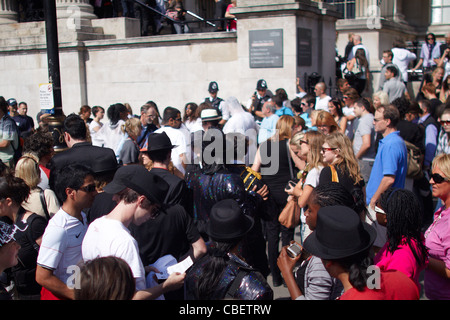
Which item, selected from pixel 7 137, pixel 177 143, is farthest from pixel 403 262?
pixel 7 137

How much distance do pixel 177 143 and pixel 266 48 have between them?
5339 mm

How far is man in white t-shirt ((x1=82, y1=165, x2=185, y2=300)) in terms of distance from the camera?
295 centimetres

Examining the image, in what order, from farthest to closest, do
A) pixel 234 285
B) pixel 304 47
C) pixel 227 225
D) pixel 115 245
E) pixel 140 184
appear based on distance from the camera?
1. pixel 304 47
2. pixel 140 184
3. pixel 227 225
4. pixel 115 245
5. pixel 234 285

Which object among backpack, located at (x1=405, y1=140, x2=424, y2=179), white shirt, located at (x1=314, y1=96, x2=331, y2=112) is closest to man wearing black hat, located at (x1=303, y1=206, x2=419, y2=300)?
backpack, located at (x1=405, y1=140, x2=424, y2=179)

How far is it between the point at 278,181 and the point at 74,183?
329 cm

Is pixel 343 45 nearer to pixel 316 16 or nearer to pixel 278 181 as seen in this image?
pixel 316 16

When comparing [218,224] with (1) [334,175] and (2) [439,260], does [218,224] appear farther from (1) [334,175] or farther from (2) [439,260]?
(1) [334,175]

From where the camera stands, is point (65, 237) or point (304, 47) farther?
→ point (304, 47)

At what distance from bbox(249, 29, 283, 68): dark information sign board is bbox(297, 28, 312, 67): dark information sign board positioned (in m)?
0.43

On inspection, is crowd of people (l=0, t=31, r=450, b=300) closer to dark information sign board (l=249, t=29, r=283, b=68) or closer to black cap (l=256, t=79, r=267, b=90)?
black cap (l=256, t=79, r=267, b=90)

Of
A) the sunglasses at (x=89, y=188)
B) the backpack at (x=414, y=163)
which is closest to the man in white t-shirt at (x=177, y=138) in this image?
the backpack at (x=414, y=163)

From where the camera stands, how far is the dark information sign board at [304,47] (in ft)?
37.2

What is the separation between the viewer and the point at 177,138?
6.96 m
